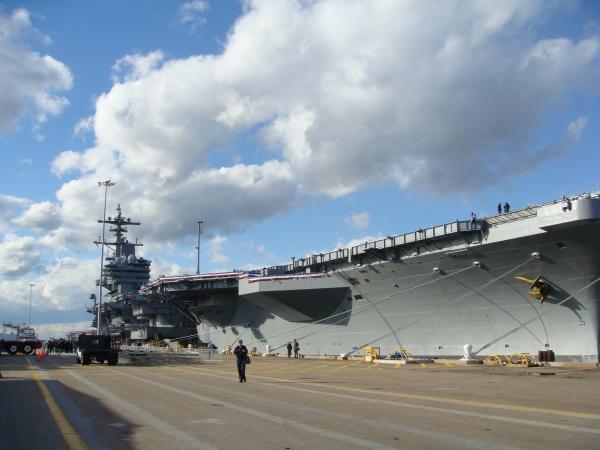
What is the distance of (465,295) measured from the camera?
2422cm

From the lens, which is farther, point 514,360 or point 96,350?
point 96,350

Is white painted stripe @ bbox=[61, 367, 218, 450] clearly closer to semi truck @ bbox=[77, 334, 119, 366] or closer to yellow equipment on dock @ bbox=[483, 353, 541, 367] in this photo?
yellow equipment on dock @ bbox=[483, 353, 541, 367]

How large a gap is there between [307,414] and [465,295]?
16.2 metres

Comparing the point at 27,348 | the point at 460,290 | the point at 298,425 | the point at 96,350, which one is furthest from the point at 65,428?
the point at 27,348

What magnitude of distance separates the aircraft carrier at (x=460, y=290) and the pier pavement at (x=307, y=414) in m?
5.45

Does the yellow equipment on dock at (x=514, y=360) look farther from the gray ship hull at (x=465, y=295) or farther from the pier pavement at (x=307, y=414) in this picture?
Result: the pier pavement at (x=307, y=414)

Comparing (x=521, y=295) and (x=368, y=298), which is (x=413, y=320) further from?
(x=521, y=295)

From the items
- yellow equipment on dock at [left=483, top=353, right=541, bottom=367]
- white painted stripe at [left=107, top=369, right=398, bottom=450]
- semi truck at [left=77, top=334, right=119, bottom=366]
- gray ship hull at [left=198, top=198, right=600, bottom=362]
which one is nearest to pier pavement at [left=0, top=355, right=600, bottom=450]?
white painted stripe at [left=107, top=369, right=398, bottom=450]

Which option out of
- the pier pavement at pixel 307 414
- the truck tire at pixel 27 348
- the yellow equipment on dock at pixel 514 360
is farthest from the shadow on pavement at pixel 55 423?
the truck tire at pixel 27 348

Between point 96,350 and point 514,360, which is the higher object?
point 96,350

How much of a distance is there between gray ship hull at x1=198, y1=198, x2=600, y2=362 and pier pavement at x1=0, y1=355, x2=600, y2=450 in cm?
539

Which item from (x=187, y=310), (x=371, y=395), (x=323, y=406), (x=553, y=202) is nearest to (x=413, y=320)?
(x=553, y=202)

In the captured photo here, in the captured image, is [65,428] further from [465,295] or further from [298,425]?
[465,295]

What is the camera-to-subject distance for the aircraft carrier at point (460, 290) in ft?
67.6
